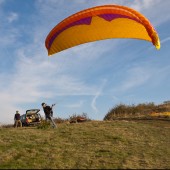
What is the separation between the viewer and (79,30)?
65.2ft

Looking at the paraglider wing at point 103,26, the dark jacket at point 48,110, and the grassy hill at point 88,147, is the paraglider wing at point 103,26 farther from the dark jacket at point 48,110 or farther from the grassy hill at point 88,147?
the dark jacket at point 48,110

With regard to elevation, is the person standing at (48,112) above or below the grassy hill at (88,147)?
above

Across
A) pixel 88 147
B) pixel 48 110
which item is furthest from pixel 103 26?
pixel 48 110

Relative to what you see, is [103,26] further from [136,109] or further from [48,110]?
[136,109]

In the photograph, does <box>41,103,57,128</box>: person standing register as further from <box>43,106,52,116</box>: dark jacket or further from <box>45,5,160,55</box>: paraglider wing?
<box>45,5,160,55</box>: paraglider wing

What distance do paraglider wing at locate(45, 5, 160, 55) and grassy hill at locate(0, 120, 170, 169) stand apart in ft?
16.7

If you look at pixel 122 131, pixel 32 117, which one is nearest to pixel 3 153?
pixel 122 131

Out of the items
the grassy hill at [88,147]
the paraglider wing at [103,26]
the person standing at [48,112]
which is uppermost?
the paraglider wing at [103,26]

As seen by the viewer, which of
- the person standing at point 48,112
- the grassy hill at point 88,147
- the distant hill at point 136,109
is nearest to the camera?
the grassy hill at point 88,147

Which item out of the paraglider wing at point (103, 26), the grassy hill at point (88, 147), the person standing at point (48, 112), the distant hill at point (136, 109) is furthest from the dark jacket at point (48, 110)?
the distant hill at point (136, 109)

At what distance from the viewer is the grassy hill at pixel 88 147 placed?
56.2 feet

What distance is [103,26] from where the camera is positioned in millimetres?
19891

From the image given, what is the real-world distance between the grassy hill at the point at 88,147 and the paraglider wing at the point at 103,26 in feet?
16.7

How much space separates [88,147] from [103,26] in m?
6.04
